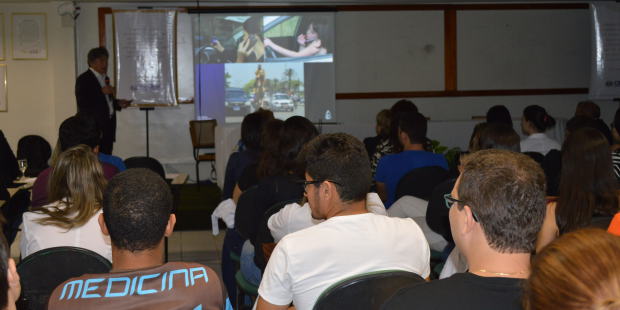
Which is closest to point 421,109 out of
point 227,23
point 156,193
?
point 227,23

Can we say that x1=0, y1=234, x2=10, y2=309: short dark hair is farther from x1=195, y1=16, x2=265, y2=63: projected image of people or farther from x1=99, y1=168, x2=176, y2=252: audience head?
x1=195, y1=16, x2=265, y2=63: projected image of people

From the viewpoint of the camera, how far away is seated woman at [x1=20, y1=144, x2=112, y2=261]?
264 cm

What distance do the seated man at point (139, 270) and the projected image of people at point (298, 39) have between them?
24.9 feet

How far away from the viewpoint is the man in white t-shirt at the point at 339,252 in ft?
6.37

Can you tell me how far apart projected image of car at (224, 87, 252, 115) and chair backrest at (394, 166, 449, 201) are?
19.1 ft

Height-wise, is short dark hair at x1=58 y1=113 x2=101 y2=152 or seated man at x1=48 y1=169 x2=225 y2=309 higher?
short dark hair at x1=58 y1=113 x2=101 y2=152

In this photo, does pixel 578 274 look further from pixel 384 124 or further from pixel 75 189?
pixel 384 124

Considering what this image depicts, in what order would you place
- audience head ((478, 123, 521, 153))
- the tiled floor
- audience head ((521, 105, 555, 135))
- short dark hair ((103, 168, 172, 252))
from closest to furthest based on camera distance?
short dark hair ((103, 168, 172, 252)) → audience head ((478, 123, 521, 153)) → audience head ((521, 105, 555, 135)) → the tiled floor

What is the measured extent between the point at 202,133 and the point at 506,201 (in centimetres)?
759

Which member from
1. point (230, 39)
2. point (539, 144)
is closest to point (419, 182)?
point (539, 144)

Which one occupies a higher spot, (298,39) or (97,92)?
(298,39)

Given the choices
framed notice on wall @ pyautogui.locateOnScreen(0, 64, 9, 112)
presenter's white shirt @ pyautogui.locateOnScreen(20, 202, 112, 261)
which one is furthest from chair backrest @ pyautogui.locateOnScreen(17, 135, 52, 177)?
presenter's white shirt @ pyautogui.locateOnScreen(20, 202, 112, 261)

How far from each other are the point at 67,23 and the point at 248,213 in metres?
6.72

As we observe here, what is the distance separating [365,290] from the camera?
1.82 metres
